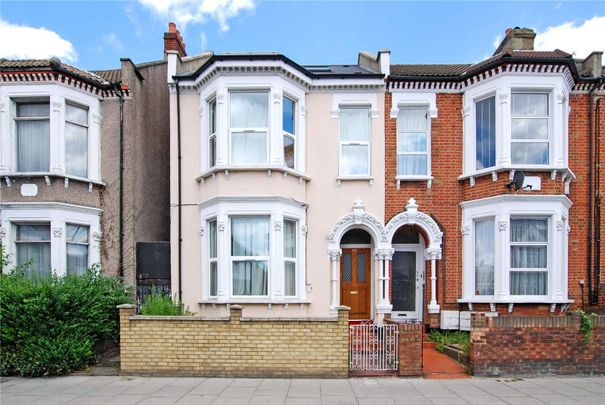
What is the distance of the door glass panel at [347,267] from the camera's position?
1074 cm

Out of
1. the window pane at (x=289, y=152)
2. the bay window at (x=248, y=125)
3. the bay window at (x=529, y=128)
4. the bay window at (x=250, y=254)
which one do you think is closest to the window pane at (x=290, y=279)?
the bay window at (x=250, y=254)

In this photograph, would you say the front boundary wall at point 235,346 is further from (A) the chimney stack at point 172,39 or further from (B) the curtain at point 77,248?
(A) the chimney stack at point 172,39

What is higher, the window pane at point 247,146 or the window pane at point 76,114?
the window pane at point 76,114

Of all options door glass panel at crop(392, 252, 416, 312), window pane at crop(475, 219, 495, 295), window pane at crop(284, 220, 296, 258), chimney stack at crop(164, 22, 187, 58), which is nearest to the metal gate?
window pane at crop(284, 220, 296, 258)

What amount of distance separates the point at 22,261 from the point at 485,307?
11.5m

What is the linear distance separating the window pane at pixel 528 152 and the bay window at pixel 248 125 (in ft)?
20.4

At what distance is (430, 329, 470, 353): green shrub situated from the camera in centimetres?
879

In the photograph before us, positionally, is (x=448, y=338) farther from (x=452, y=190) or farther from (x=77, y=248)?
(x=77, y=248)

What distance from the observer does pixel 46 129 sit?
9.95 m

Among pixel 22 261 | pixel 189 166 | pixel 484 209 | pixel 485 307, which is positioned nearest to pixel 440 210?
pixel 484 209

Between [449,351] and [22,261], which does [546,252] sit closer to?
[449,351]

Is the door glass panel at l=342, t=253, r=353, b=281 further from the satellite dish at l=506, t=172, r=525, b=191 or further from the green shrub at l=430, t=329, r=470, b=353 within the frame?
the satellite dish at l=506, t=172, r=525, b=191

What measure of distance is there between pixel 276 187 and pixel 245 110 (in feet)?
6.93

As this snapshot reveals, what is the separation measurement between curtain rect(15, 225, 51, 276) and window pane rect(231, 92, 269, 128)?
17.8ft
